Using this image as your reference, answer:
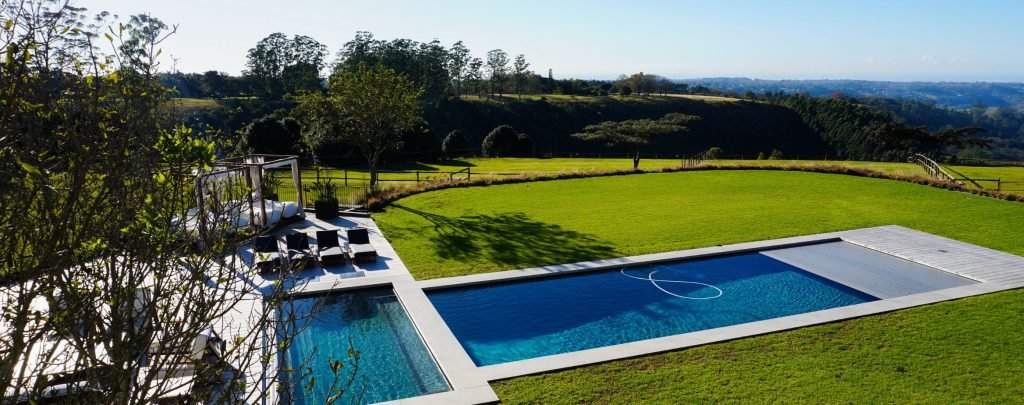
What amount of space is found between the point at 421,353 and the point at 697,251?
8.96 m

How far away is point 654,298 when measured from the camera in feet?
42.3

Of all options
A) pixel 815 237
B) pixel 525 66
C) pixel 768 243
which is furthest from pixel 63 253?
pixel 525 66

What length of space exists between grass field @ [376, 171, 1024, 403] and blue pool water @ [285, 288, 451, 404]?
4.96 feet

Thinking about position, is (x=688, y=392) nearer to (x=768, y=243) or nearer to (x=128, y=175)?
(x=128, y=175)

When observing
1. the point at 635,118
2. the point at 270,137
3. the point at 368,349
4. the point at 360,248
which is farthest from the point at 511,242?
the point at 635,118

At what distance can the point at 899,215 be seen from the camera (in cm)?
2033

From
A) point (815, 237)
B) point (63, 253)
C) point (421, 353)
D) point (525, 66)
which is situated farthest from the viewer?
point (525, 66)

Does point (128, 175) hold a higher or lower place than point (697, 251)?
higher

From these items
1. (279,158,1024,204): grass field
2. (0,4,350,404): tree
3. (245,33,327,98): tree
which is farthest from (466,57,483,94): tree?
(0,4,350,404): tree

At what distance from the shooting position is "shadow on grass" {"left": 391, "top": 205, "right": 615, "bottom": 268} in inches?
605

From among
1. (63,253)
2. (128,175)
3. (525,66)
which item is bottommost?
(63,253)

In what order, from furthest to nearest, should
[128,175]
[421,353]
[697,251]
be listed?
[697,251]
[421,353]
[128,175]

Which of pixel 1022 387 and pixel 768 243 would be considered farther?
pixel 768 243

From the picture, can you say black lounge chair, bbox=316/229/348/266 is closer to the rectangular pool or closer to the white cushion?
the rectangular pool
